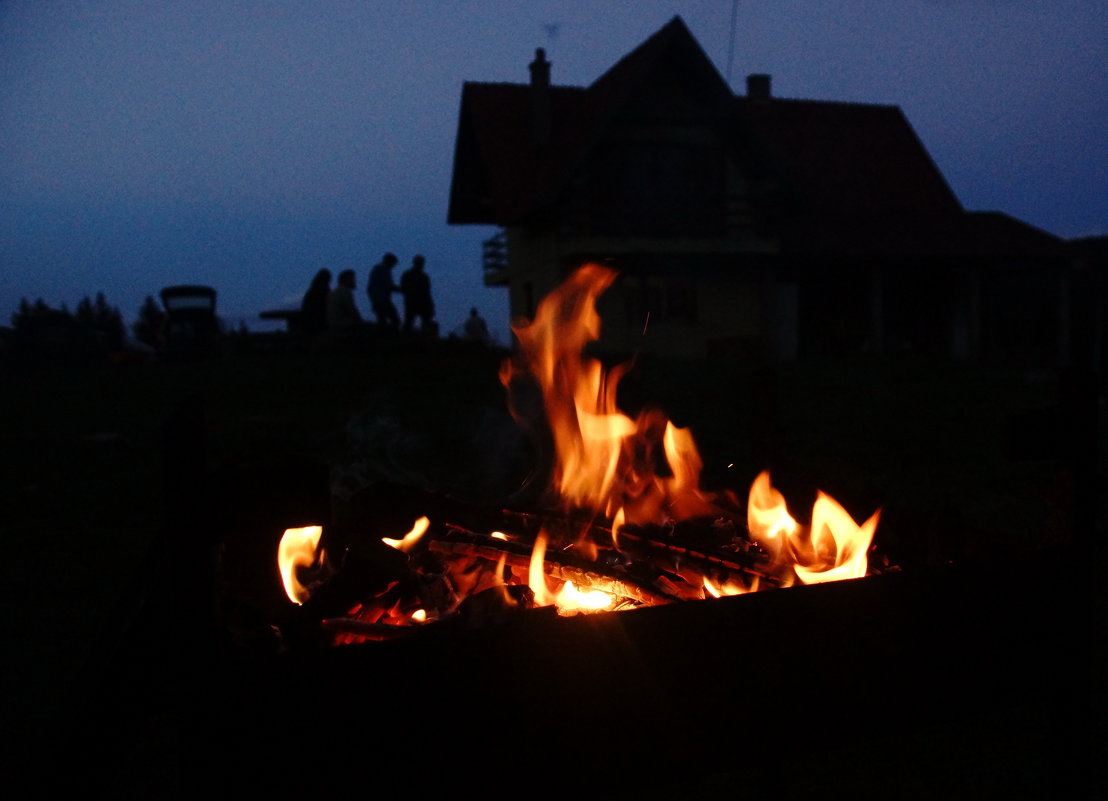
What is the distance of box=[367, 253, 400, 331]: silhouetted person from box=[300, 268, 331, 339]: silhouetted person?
82 cm

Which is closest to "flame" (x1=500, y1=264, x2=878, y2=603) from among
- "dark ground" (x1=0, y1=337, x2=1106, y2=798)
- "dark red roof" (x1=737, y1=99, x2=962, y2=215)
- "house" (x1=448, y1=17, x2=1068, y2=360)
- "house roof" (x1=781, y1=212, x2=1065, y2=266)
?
"dark ground" (x1=0, y1=337, x2=1106, y2=798)

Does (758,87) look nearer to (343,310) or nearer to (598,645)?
(343,310)

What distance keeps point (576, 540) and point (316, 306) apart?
45.2 feet

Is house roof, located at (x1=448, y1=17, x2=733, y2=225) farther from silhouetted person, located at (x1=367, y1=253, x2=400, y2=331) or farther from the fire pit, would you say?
Answer: the fire pit

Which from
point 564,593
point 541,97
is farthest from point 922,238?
point 564,593

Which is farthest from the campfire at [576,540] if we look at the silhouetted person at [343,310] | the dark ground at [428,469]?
the silhouetted person at [343,310]

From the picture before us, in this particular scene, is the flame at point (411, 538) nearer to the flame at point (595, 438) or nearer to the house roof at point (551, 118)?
the flame at point (595, 438)

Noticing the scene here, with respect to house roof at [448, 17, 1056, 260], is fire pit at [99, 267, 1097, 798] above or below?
below

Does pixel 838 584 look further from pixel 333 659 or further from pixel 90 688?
pixel 90 688

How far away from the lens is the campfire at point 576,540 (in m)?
2.19

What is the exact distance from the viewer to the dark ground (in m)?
1.92

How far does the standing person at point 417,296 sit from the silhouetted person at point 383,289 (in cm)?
111

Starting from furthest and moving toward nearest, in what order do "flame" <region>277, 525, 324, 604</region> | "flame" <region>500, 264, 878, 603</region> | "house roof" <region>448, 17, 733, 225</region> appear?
"house roof" <region>448, 17, 733, 225</region> < "flame" <region>500, 264, 878, 603</region> < "flame" <region>277, 525, 324, 604</region>

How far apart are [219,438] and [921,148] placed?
21.7 meters
